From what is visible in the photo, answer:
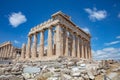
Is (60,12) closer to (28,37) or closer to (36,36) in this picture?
(36,36)

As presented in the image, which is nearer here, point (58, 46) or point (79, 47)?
point (58, 46)

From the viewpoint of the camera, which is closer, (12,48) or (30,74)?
(30,74)

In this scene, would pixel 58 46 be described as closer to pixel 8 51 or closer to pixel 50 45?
pixel 50 45

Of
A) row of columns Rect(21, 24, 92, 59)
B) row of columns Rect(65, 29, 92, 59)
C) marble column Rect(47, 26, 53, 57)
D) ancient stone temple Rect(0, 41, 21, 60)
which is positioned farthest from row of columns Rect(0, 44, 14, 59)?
marble column Rect(47, 26, 53, 57)

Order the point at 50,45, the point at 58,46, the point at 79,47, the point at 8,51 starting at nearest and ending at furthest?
1. the point at 58,46
2. the point at 50,45
3. the point at 79,47
4. the point at 8,51

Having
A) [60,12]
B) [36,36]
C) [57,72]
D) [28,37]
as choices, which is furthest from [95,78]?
[28,37]

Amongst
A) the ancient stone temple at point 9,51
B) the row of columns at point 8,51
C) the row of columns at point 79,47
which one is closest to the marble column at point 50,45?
the row of columns at point 79,47

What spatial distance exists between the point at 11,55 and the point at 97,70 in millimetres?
45273

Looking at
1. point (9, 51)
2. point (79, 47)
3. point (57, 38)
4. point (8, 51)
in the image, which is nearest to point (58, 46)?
point (57, 38)

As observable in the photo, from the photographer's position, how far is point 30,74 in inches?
474

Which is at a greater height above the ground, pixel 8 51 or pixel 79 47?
pixel 79 47

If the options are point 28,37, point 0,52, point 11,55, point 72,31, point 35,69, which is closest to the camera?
point 35,69

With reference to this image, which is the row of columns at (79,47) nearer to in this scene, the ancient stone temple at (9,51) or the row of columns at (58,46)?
the row of columns at (58,46)

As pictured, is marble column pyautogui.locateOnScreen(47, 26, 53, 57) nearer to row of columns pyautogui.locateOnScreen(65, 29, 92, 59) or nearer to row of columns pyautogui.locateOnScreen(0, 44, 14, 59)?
row of columns pyautogui.locateOnScreen(65, 29, 92, 59)
